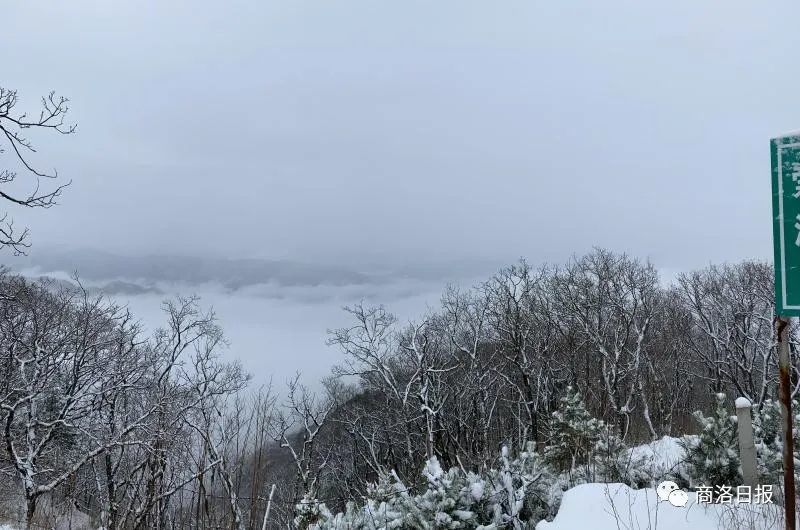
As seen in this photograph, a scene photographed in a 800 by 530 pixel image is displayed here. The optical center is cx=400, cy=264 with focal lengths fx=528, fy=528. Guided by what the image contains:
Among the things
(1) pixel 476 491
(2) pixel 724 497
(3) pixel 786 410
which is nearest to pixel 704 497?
(2) pixel 724 497

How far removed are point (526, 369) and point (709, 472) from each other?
78.8 ft

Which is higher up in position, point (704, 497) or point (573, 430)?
point (704, 497)

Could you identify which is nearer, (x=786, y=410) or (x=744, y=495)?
(x=786, y=410)

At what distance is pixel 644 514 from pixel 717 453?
1876mm

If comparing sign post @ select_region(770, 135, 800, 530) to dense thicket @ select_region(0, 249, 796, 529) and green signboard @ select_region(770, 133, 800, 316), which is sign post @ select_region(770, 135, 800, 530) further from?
dense thicket @ select_region(0, 249, 796, 529)

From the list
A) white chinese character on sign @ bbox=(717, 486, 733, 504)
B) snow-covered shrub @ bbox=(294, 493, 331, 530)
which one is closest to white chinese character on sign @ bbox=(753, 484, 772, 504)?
white chinese character on sign @ bbox=(717, 486, 733, 504)

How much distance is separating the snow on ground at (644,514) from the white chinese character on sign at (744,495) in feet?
0.25

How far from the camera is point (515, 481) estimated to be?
6043mm

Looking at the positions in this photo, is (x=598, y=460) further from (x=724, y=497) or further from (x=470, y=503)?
(x=724, y=497)

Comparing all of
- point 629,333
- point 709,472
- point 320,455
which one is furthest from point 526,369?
point 709,472

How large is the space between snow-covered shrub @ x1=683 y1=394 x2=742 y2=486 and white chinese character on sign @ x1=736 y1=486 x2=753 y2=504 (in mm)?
796

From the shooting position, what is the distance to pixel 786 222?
3.07 meters

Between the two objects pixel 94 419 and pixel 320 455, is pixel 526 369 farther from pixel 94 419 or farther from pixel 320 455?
pixel 94 419

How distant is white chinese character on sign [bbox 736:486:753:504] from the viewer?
4.73 meters
